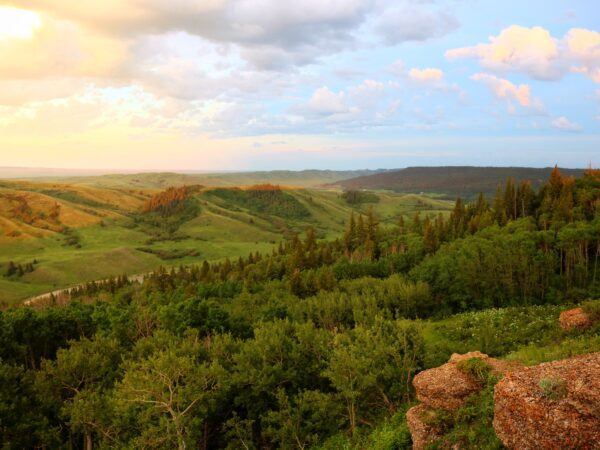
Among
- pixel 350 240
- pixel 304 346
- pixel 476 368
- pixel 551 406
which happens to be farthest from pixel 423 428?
pixel 350 240

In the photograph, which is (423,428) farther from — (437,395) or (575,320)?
(575,320)

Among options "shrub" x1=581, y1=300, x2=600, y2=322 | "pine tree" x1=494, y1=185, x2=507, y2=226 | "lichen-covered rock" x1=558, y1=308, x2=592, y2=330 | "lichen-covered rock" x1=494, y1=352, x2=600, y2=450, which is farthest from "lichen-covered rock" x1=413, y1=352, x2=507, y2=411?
"pine tree" x1=494, y1=185, x2=507, y2=226

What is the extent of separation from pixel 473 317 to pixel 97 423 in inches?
3017

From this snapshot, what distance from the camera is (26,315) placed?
7600cm

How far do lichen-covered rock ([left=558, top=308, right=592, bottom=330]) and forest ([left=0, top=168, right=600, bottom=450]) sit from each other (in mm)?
1424

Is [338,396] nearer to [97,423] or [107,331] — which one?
[97,423]

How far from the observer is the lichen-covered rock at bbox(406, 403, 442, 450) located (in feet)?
92.7

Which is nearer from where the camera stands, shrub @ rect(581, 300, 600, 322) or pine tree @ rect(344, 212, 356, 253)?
shrub @ rect(581, 300, 600, 322)

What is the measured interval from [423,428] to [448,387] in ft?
11.2

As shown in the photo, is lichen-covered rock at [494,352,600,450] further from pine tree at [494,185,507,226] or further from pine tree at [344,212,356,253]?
pine tree at [344,212,356,253]

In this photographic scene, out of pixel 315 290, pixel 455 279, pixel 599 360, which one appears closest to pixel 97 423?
pixel 599 360

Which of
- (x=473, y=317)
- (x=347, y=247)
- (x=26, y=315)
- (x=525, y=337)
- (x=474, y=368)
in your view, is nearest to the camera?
(x=474, y=368)

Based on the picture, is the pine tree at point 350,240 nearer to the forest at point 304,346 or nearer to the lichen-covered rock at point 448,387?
the forest at point 304,346

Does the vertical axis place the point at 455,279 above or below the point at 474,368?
below
